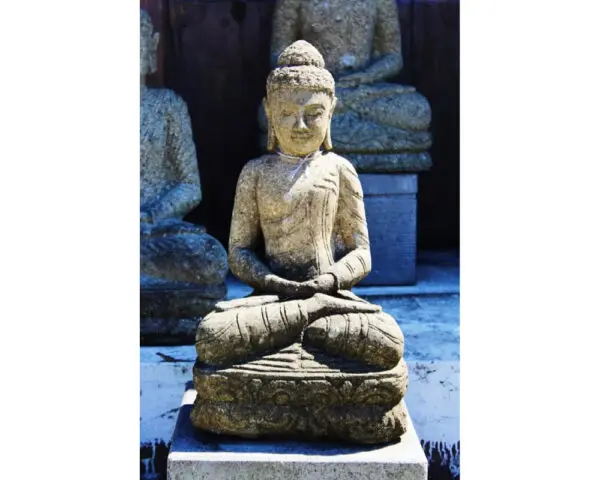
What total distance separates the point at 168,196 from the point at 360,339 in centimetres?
200

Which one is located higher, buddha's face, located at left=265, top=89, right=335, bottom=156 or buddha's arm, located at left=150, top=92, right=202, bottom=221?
buddha's face, located at left=265, top=89, right=335, bottom=156

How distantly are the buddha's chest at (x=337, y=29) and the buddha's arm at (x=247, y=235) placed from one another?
2047 mm

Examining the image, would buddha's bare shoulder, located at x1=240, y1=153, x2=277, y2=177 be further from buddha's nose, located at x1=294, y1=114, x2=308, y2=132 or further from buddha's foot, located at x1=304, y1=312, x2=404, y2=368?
buddha's foot, located at x1=304, y1=312, x2=404, y2=368

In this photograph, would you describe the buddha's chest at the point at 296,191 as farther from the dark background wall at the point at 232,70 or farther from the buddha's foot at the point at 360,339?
the dark background wall at the point at 232,70

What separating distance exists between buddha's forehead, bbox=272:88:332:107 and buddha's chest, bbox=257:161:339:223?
0.70 ft

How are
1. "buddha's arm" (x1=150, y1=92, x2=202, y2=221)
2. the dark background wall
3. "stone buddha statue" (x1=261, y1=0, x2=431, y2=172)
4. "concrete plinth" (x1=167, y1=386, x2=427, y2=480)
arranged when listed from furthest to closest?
the dark background wall < "stone buddha statue" (x1=261, y1=0, x2=431, y2=172) < "buddha's arm" (x1=150, y1=92, x2=202, y2=221) < "concrete plinth" (x1=167, y1=386, x2=427, y2=480)

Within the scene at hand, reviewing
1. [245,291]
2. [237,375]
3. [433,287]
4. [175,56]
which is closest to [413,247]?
[433,287]

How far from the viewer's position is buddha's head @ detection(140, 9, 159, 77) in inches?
208

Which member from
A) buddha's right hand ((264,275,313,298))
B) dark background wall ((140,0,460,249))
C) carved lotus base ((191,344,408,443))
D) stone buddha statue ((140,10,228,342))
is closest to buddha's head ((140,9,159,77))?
stone buddha statue ((140,10,228,342))

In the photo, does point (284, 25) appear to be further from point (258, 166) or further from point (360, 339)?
point (360, 339)

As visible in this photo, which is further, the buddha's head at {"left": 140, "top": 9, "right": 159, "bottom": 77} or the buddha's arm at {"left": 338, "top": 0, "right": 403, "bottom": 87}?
the buddha's arm at {"left": 338, "top": 0, "right": 403, "bottom": 87}

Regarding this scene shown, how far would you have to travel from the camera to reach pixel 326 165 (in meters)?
3.70

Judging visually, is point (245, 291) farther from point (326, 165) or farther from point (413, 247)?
point (326, 165)

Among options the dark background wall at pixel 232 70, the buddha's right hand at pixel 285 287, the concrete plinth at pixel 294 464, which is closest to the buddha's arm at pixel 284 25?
the dark background wall at pixel 232 70
